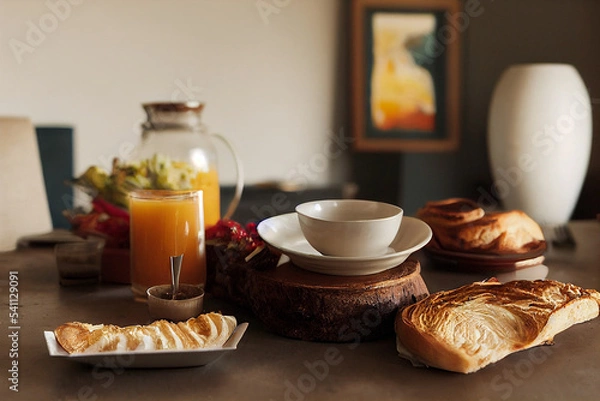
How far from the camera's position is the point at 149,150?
1489 millimetres

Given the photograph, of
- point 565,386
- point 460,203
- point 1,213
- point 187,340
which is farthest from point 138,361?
point 1,213

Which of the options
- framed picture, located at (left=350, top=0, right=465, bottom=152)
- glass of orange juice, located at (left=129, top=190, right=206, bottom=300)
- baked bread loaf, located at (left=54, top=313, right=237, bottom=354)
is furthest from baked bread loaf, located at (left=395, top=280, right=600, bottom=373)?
framed picture, located at (left=350, top=0, right=465, bottom=152)

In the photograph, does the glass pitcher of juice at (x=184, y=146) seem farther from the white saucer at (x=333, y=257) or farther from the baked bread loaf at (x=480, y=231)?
the baked bread loaf at (x=480, y=231)

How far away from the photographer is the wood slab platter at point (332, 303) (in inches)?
38.8

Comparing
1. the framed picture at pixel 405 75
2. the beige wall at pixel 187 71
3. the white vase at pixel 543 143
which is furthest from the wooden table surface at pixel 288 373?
the framed picture at pixel 405 75

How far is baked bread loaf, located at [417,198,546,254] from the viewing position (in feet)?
4.66

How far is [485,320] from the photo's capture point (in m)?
0.97

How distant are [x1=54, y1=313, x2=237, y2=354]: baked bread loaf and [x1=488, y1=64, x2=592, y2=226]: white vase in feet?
4.35

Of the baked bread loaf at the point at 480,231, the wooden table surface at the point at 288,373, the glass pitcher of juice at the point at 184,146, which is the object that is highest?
the glass pitcher of juice at the point at 184,146

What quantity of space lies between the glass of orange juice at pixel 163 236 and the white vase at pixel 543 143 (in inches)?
45.1

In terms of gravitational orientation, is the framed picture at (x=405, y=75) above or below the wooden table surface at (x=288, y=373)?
above

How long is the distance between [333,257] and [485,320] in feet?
0.79

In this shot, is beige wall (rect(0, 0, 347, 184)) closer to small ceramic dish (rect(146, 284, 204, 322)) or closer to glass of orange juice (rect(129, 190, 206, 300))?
glass of orange juice (rect(129, 190, 206, 300))

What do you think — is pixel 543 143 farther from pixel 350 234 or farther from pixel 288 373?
pixel 288 373
